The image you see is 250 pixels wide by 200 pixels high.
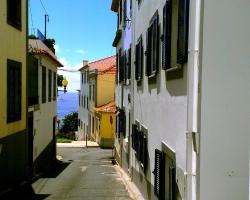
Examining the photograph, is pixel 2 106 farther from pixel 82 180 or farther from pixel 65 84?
pixel 65 84

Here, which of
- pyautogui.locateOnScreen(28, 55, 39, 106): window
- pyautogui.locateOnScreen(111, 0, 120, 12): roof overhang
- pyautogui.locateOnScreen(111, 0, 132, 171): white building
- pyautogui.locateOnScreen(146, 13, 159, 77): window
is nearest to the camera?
pyautogui.locateOnScreen(146, 13, 159, 77): window

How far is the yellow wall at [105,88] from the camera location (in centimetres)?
4569

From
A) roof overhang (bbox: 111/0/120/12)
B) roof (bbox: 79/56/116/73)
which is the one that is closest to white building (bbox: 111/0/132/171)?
roof overhang (bbox: 111/0/120/12)

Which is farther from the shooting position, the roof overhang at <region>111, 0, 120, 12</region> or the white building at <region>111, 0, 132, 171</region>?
the roof overhang at <region>111, 0, 120, 12</region>

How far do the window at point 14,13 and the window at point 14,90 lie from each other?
127 centimetres

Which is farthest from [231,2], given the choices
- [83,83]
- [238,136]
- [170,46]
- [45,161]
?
[83,83]

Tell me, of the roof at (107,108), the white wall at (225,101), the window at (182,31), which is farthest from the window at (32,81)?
the roof at (107,108)

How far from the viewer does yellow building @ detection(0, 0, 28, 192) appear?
1427 centimetres

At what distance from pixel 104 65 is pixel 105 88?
4.26 m

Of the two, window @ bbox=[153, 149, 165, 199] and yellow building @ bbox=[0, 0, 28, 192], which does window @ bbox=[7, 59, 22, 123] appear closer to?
yellow building @ bbox=[0, 0, 28, 192]

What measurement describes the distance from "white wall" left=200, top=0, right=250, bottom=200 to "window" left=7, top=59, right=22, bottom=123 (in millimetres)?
10330

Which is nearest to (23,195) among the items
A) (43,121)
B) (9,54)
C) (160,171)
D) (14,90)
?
(14,90)

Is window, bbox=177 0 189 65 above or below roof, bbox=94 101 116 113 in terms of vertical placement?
above

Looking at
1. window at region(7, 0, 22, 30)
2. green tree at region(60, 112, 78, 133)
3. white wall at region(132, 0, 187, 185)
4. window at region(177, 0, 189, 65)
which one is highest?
window at region(7, 0, 22, 30)
